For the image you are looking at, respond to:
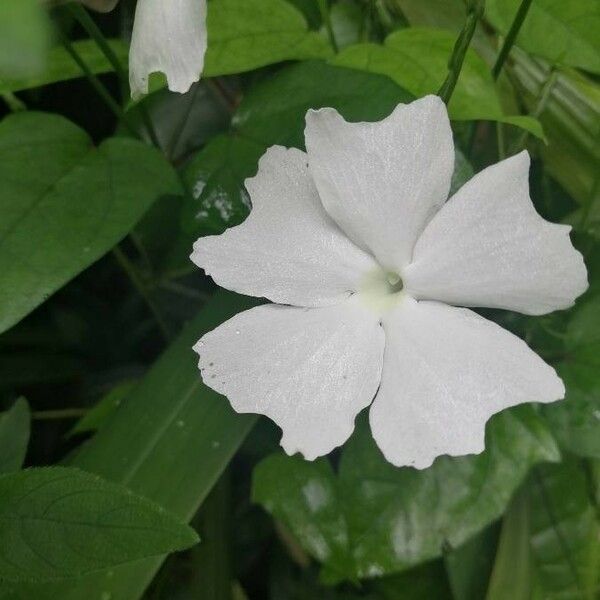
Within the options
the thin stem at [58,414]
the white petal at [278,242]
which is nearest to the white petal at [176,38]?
the white petal at [278,242]

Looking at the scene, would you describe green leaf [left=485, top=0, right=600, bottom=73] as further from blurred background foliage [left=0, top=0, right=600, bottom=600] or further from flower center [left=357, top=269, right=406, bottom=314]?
flower center [left=357, top=269, right=406, bottom=314]

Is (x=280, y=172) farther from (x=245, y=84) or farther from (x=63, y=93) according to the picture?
(x=63, y=93)

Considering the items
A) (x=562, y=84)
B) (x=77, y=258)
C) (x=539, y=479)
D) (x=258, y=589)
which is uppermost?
(x=562, y=84)

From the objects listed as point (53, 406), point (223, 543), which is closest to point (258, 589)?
point (223, 543)

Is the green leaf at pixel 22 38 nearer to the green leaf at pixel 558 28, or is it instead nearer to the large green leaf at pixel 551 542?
the green leaf at pixel 558 28

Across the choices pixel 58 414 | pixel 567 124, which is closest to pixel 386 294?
pixel 567 124

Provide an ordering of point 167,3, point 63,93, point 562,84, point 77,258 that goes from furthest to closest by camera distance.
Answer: point 63,93
point 562,84
point 77,258
point 167,3
